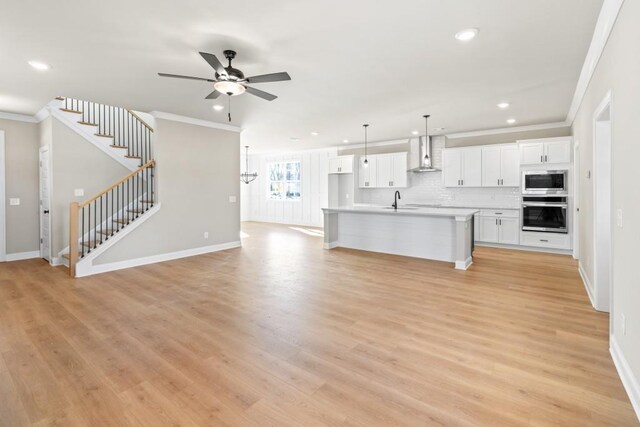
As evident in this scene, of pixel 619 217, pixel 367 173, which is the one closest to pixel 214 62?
pixel 619 217

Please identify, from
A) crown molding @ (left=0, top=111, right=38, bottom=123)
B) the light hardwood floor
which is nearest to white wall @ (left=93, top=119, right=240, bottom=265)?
the light hardwood floor

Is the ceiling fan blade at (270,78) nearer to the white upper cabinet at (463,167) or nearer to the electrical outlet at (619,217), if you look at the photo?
the electrical outlet at (619,217)

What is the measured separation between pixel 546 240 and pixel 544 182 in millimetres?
1162

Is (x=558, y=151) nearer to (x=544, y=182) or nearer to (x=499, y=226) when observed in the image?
(x=544, y=182)

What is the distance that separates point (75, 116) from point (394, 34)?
231 inches

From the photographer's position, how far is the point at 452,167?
7629mm

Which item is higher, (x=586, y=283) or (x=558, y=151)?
(x=558, y=151)

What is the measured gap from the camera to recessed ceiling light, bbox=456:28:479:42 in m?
2.90

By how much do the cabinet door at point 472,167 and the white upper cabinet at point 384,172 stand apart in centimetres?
149

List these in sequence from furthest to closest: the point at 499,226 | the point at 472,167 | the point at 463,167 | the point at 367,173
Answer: the point at 367,173 → the point at 463,167 → the point at 472,167 → the point at 499,226

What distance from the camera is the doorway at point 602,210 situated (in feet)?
10.9

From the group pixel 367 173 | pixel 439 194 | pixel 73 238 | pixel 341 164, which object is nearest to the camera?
pixel 73 238

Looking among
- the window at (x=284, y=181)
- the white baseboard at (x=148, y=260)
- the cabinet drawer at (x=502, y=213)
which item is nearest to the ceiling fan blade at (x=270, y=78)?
the white baseboard at (x=148, y=260)

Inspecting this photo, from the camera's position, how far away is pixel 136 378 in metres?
2.23
